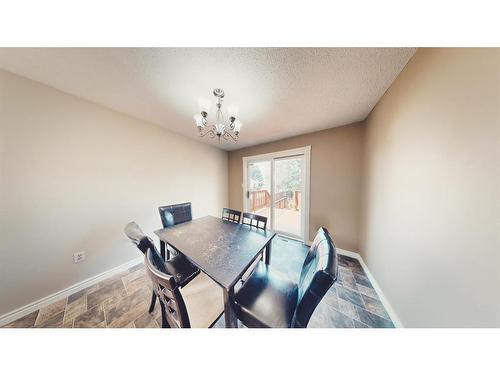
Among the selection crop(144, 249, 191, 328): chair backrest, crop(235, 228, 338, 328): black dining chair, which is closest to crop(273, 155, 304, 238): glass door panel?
crop(235, 228, 338, 328): black dining chair

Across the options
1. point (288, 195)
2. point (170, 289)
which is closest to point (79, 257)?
point (170, 289)

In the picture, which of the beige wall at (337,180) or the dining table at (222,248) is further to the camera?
the beige wall at (337,180)

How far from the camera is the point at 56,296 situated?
1361 mm

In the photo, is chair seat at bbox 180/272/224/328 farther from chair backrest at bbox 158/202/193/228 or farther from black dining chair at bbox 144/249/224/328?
chair backrest at bbox 158/202/193/228

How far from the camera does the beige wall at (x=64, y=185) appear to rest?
1.17 metres

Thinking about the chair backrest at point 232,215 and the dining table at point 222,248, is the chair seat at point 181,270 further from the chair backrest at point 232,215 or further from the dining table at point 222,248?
the chair backrest at point 232,215

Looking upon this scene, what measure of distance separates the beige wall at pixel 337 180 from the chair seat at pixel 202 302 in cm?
199

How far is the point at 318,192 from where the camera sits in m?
2.34

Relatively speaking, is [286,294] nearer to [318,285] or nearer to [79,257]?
[318,285]

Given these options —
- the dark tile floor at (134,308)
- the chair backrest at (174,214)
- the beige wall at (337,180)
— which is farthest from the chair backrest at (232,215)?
the beige wall at (337,180)

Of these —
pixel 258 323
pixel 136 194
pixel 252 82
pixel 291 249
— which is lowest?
pixel 291 249
